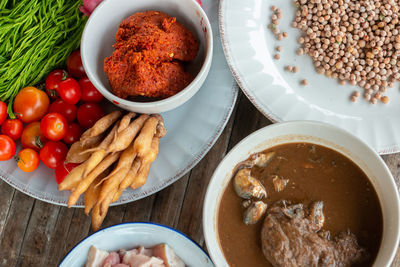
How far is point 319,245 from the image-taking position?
6.01 feet

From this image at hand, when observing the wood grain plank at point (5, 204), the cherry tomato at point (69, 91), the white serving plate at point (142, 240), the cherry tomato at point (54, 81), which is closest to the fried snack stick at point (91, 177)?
the white serving plate at point (142, 240)

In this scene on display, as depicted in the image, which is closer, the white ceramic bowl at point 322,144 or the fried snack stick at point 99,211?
the white ceramic bowl at point 322,144

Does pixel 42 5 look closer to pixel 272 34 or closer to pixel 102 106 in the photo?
pixel 102 106

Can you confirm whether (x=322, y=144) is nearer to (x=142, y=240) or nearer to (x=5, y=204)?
(x=142, y=240)

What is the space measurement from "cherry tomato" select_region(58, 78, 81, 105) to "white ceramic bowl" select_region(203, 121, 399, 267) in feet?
2.91

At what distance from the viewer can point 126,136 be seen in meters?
1.99

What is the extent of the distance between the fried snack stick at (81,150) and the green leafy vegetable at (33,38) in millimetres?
466

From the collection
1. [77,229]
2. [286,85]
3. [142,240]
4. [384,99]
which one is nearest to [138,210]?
[142,240]

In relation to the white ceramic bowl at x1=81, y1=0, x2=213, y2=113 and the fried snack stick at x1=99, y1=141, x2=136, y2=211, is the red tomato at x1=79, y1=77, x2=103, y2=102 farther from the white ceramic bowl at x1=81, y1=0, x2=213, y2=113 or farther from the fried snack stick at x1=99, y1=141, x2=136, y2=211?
the fried snack stick at x1=99, y1=141, x2=136, y2=211

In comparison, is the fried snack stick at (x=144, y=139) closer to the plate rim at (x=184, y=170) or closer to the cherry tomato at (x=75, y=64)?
the plate rim at (x=184, y=170)

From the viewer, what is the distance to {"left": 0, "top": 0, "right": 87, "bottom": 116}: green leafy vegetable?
7.04ft

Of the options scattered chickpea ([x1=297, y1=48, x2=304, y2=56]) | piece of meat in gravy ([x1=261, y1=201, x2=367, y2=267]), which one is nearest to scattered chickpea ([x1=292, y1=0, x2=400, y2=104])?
scattered chickpea ([x1=297, y1=48, x2=304, y2=56])

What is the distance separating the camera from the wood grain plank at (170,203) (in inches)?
92.0

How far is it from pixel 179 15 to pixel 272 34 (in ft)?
1.67
